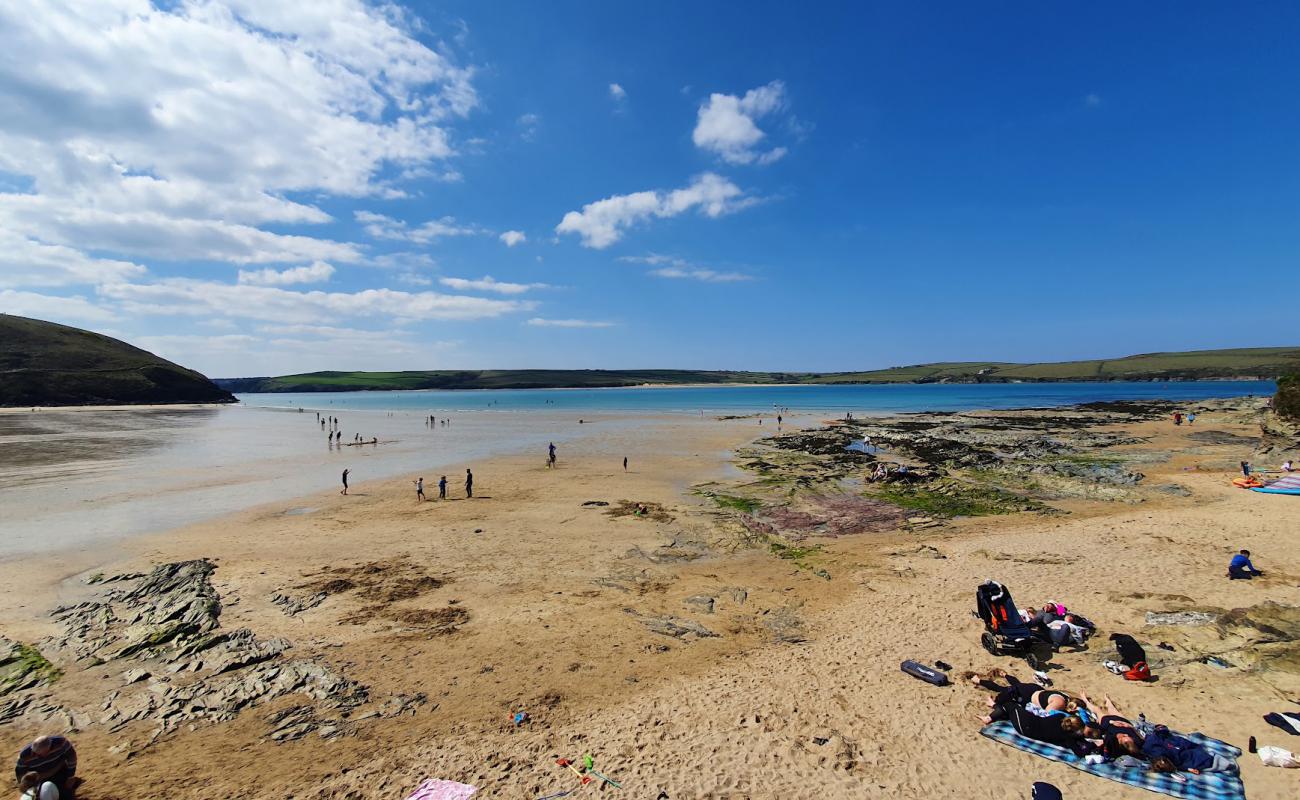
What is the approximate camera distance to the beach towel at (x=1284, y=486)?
70.8 feet

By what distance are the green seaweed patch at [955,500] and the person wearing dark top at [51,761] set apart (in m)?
25.5

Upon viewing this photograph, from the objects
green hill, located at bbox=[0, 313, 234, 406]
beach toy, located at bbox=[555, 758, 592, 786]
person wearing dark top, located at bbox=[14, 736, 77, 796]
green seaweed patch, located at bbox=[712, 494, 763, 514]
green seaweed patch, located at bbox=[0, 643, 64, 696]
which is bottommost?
green seaweed patch, located at bbox=[712, 494, 763, 514]

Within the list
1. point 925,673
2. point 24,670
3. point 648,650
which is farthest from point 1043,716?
point 24,670

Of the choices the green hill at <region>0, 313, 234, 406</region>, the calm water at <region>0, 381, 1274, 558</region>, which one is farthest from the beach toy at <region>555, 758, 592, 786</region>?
the green hill at <region>0, 313, 234, 406</region>

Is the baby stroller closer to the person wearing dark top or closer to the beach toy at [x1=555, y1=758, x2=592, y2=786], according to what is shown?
the beach toy at [x1=555, y1=758, x2=592, y2=786]

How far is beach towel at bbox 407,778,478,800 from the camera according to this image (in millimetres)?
7148

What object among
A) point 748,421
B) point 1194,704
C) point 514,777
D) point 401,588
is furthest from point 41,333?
point 1194,704

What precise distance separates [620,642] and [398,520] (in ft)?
51.1

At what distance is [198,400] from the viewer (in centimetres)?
13600

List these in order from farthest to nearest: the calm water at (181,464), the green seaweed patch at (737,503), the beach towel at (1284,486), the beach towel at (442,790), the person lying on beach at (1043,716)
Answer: the green seaweed patch at (737,503)
the calm water at (181,464)
the beach towel at (1284,486)
the person lying on beach at (1043,716)
the beach towel at (442,790)

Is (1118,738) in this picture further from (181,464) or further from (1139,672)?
(181,464)

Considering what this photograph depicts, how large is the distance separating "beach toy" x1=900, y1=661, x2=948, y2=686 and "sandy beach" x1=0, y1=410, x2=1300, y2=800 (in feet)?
0.49

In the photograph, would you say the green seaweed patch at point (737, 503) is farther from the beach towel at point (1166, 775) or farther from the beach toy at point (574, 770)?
the beach toy at point (574, 770)

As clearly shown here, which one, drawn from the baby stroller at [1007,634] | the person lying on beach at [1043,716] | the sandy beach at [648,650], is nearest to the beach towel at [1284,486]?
the sandy beach at [648,650]
